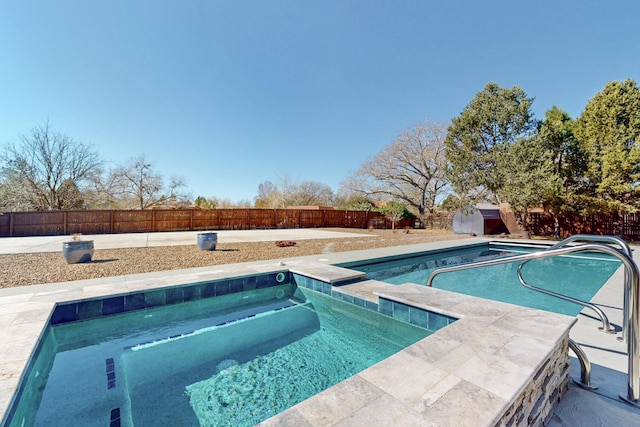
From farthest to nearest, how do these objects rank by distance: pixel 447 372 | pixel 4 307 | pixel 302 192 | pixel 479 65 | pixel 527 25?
pixel 302 192
pixel 479 65
pixel 527 25
pixel 4 307
pixel 447 372

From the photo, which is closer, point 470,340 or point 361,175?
point 470,340

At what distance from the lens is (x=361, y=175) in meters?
24.6

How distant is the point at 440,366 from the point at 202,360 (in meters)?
2.38

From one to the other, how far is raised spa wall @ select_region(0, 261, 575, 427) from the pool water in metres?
0.25

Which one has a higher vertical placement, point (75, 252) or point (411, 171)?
point (411, 171)

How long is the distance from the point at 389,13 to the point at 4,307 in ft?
37.8

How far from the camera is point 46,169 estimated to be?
679 inches

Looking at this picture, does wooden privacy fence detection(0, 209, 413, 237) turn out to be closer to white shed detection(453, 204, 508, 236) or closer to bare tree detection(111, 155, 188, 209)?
white shed detection(453, 204, 508, 236)

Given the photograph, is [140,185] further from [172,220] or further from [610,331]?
[610,331]

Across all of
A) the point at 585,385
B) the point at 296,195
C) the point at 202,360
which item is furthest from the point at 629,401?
the point at 296,195

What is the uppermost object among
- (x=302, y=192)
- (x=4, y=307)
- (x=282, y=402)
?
(x=302, y=192)

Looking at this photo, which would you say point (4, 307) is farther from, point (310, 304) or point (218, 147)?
point (218, 147)

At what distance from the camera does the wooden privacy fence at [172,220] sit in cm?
1391

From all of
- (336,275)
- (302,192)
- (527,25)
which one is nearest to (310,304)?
(336,275)
